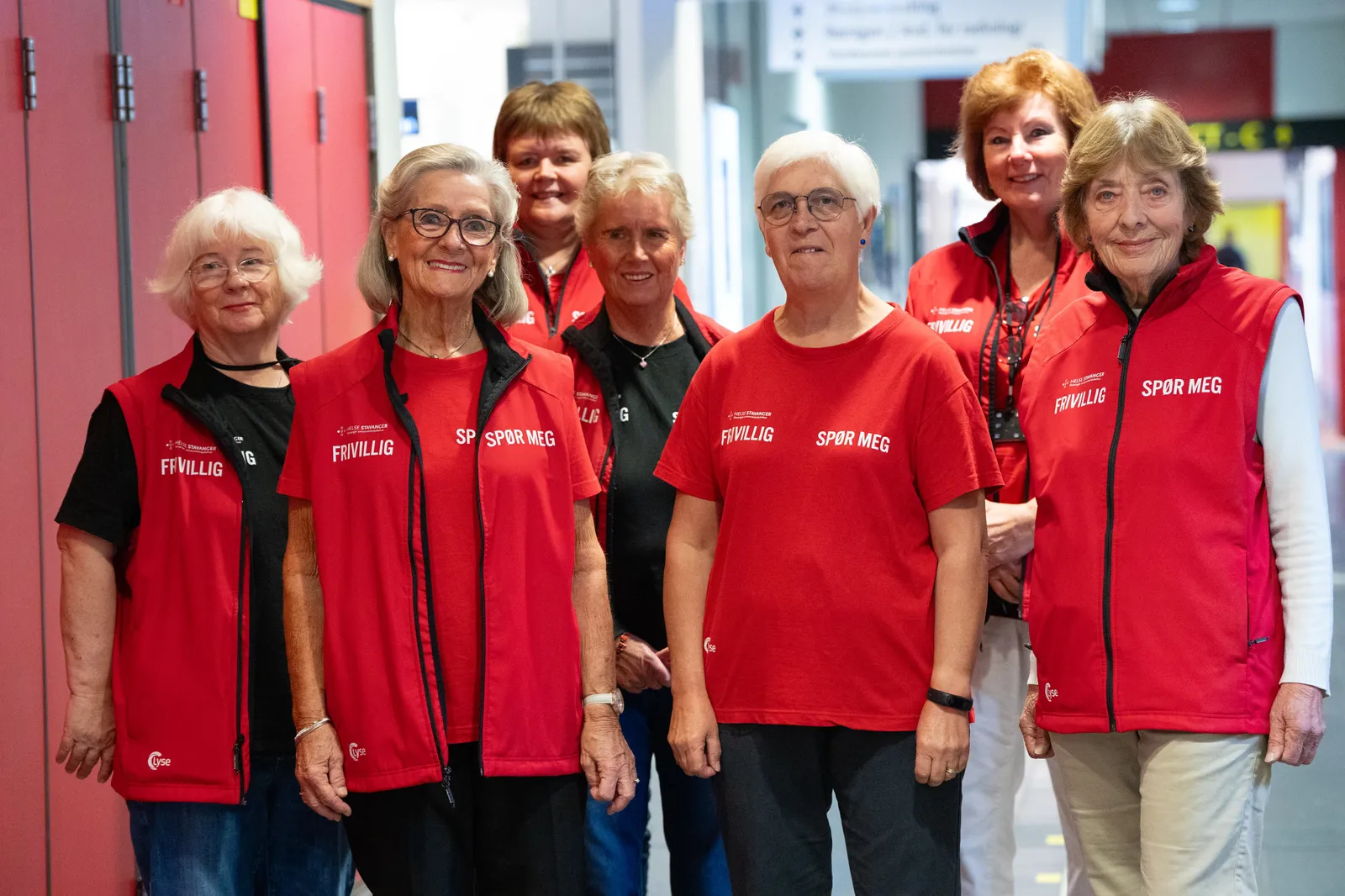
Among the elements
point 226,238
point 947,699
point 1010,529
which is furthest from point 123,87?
point 947,699

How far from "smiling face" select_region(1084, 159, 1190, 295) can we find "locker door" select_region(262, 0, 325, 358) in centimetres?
288

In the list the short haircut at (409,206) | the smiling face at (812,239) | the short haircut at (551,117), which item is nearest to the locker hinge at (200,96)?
the short haircut at (551,117)

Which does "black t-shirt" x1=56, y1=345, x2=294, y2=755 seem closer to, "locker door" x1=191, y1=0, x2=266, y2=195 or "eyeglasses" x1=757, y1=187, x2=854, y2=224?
"eyeglasses" x1=757, y1=187, x2=854, y2=224

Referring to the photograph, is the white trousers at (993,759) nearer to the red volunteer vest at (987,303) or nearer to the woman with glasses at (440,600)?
the red volunteer vest at (987,303)

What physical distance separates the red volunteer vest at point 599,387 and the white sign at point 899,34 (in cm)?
463

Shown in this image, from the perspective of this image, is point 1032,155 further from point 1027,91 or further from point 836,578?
point 836,578

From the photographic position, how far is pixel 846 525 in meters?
2.34

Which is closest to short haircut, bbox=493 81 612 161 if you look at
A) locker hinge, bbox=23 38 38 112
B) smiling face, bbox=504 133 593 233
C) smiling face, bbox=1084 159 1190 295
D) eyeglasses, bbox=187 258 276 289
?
smiling face, bbox=504 133 593 233

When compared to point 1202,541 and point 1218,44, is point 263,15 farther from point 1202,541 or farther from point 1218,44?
point 1218,44

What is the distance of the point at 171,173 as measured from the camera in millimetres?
3982

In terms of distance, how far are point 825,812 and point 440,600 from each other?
77 centimetres

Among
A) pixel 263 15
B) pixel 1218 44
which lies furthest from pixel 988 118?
pixel 1218 44

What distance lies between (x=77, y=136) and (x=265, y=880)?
2.04 meters

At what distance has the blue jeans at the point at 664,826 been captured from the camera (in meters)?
3.00
